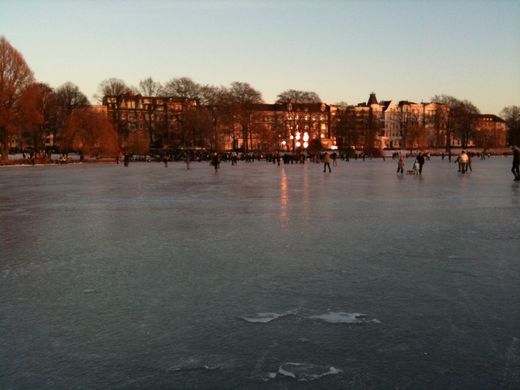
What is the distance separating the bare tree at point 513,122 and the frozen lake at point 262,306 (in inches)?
3947

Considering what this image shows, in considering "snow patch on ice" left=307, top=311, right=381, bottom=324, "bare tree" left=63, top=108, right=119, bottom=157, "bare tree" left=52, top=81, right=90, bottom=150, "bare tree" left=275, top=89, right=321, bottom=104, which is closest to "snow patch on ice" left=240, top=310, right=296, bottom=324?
"snow patch on ice" left=307, top=311, right=381, bottom=324

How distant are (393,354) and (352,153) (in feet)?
266

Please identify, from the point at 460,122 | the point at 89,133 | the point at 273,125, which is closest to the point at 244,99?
the point at 273,125

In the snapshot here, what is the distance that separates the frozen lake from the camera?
322cm

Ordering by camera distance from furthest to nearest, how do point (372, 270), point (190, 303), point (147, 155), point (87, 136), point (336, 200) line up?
point (147, 155)
point (87, 136)
point (336, 200)
point (372, 270)
point (190, 303)

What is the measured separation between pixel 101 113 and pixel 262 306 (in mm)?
56147

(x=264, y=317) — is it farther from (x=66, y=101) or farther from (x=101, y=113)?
(x=66, y=101)

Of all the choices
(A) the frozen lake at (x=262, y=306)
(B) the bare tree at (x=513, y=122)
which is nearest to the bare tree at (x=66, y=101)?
(A) the frozen lake at (x=262, y=306)

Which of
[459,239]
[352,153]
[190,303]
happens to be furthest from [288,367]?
[352,153]

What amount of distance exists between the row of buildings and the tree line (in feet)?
0.85

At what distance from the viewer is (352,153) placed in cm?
8288

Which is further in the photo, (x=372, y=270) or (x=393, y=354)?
(x=372, y=270)

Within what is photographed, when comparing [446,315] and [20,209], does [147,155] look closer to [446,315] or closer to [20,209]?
[20,209]

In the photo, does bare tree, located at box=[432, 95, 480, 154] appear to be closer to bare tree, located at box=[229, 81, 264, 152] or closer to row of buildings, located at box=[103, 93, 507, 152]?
row of buildings, located at box=[103, 93, 507, 152]
